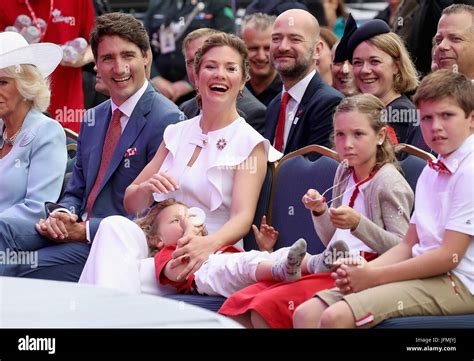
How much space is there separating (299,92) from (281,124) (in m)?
0.27

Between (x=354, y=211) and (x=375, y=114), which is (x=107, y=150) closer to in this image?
(x=375, y=114)

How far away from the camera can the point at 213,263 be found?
581 cm

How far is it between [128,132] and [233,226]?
1.23m

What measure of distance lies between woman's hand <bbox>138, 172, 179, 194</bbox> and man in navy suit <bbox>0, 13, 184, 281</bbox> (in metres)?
0.59

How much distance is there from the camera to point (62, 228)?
6.58 meters

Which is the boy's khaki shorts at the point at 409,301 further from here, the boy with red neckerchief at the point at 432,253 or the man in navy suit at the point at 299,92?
the man in navy suit at the point at 299,92

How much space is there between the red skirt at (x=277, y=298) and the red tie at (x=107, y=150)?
5.56ft

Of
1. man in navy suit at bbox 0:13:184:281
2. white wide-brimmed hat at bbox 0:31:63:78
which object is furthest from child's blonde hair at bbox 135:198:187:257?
white wide-brimmed hat at bbox 0:31:63:78

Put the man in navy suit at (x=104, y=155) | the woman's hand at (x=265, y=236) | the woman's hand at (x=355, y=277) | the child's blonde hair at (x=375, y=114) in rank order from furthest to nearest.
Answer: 1. the man in navy suit at (x=104, y=155)
2. the woman's hand at (x=265, y=236)
3. the child's blonde hair at (x=375, y=114)
4. the woman's hand at (x=355, y=277)

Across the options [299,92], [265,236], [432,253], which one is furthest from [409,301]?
[299,92]

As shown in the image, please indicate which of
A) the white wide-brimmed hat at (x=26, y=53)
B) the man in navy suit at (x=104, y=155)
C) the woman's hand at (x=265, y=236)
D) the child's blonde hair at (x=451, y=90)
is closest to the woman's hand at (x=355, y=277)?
the child's blonde hair at (x=451, y=90)

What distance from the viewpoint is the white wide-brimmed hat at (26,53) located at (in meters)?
7.13

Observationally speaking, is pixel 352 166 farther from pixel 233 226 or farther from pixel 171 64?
pixel 171 64
